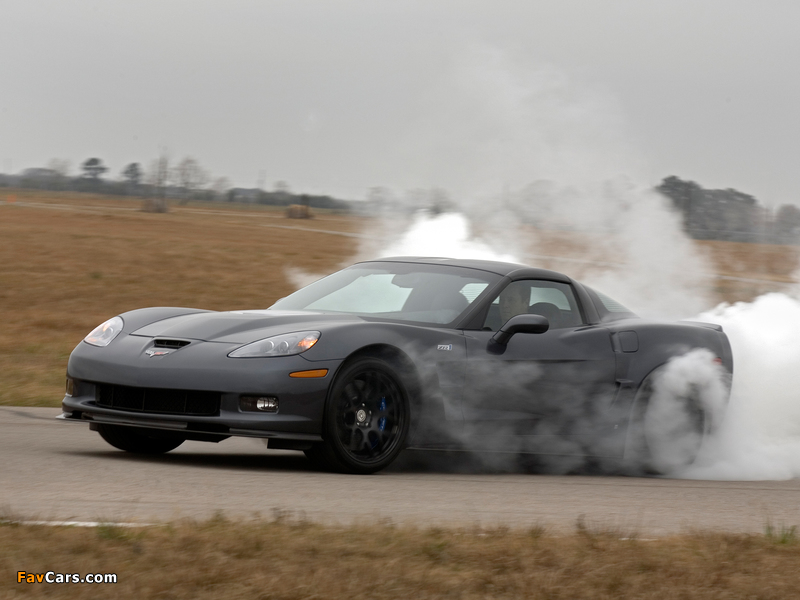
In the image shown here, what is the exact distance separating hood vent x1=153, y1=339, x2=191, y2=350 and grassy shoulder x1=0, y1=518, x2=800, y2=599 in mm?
2136

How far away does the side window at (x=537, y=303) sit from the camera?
7.36 meters

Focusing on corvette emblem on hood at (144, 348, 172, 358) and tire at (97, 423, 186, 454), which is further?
tire at (97, 423, 186, 454)

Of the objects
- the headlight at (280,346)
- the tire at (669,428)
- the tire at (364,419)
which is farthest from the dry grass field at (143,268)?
the tire at (669,428)

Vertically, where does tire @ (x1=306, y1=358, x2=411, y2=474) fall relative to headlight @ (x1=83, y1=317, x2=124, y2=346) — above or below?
below

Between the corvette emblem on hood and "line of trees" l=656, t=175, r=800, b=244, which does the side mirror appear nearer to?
the corvette emblem on hood

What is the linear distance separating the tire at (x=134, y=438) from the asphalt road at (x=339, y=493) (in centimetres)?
8

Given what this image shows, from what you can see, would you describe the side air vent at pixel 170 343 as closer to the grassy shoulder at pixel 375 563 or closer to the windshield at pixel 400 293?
the windshield at pixel 400 293

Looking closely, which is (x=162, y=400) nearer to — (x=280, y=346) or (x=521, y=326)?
(x=280, y=346)

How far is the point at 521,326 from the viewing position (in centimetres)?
698

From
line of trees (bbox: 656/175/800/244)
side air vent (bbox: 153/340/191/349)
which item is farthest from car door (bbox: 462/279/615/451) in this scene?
line of trees (bbox: 656/175/800/244)

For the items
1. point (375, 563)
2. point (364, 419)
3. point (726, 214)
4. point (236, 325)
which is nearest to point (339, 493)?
point (364, 419)

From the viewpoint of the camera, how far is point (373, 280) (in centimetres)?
769

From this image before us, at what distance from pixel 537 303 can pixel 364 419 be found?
1.77 metres

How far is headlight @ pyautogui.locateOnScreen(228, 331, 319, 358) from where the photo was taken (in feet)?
20.7
